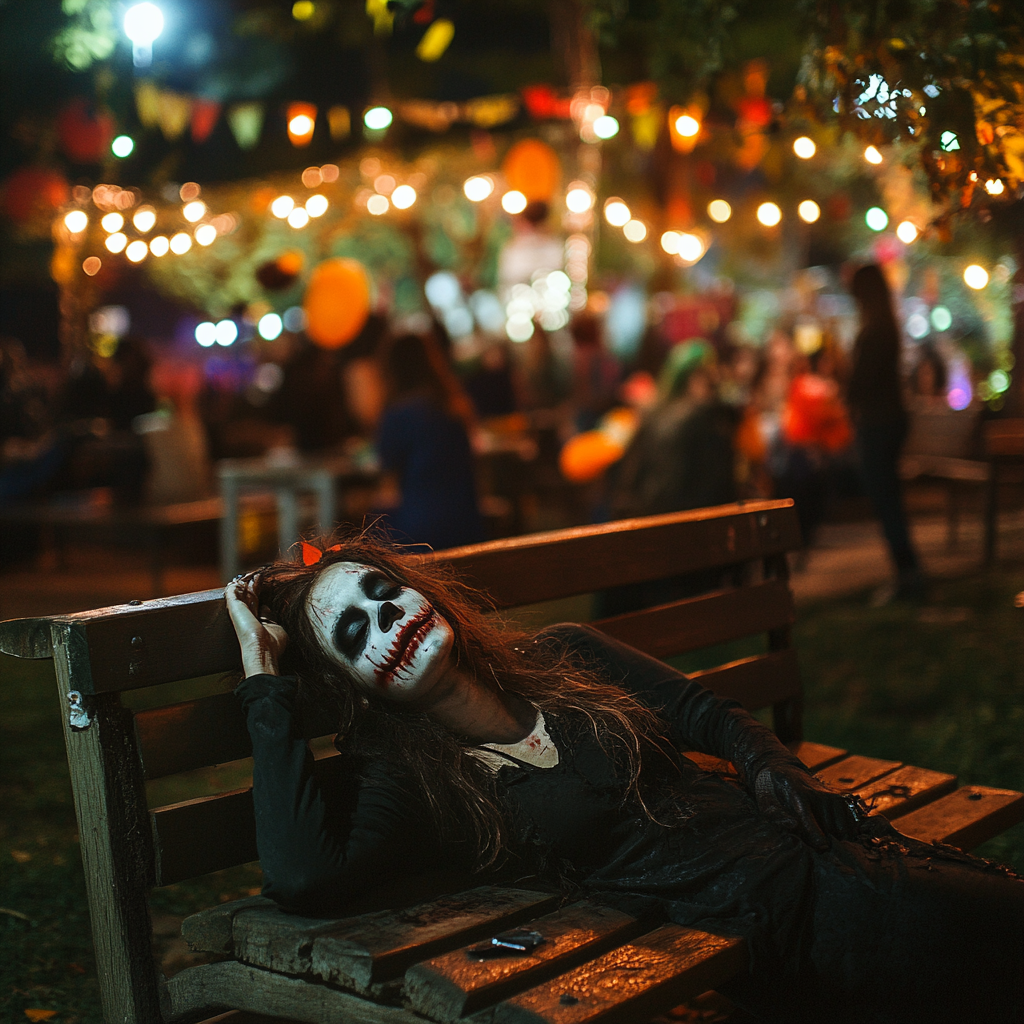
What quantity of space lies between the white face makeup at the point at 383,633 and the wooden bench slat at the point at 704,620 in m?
0.73

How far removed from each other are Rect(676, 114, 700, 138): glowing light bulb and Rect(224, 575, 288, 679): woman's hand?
5904 mm

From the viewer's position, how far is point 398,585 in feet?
6.80

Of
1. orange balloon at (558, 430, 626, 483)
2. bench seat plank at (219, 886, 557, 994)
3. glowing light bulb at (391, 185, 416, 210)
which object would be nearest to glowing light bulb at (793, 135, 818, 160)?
orange balloon at (558, 430, 626, 483)

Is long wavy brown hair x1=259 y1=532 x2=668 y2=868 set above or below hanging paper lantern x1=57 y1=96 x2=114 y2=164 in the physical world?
below

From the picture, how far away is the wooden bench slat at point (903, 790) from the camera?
2.55 meters

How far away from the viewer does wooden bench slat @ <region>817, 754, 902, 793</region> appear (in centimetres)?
271

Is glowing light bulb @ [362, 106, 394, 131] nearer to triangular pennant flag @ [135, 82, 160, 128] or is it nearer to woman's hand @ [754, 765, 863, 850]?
triangular pennant flag @ [135, 82, 160, 128]

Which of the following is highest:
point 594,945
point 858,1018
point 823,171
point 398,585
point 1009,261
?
point 823,171

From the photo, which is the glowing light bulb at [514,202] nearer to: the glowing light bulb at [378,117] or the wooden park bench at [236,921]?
the glowing light bulb at [378,117]

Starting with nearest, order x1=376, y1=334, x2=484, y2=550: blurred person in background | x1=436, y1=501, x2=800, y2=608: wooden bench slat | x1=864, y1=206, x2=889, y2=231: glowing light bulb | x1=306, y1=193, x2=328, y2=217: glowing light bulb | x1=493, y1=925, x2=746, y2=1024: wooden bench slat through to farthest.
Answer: x1=493, y1=925, x2=746, y2=1024: wooden bench slat < x1=436, y1=501, x2=800, y2=608: wooden bench slat < x1=376, y1=334, x2=484, y2=550: blurred person in background < x1=864, y1=206, x2=889, y2=231: glowing light bulb < x1=306, y1=193, x2=328, y2=217: glowing light bulb

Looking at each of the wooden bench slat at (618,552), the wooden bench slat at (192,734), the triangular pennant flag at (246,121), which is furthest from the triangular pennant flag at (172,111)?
the wooden bench slat at (192,734)

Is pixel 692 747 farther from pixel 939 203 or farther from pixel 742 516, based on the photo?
pixel 939 203

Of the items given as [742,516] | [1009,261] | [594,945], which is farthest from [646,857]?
[1009,261]

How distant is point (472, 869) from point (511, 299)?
1279cm
